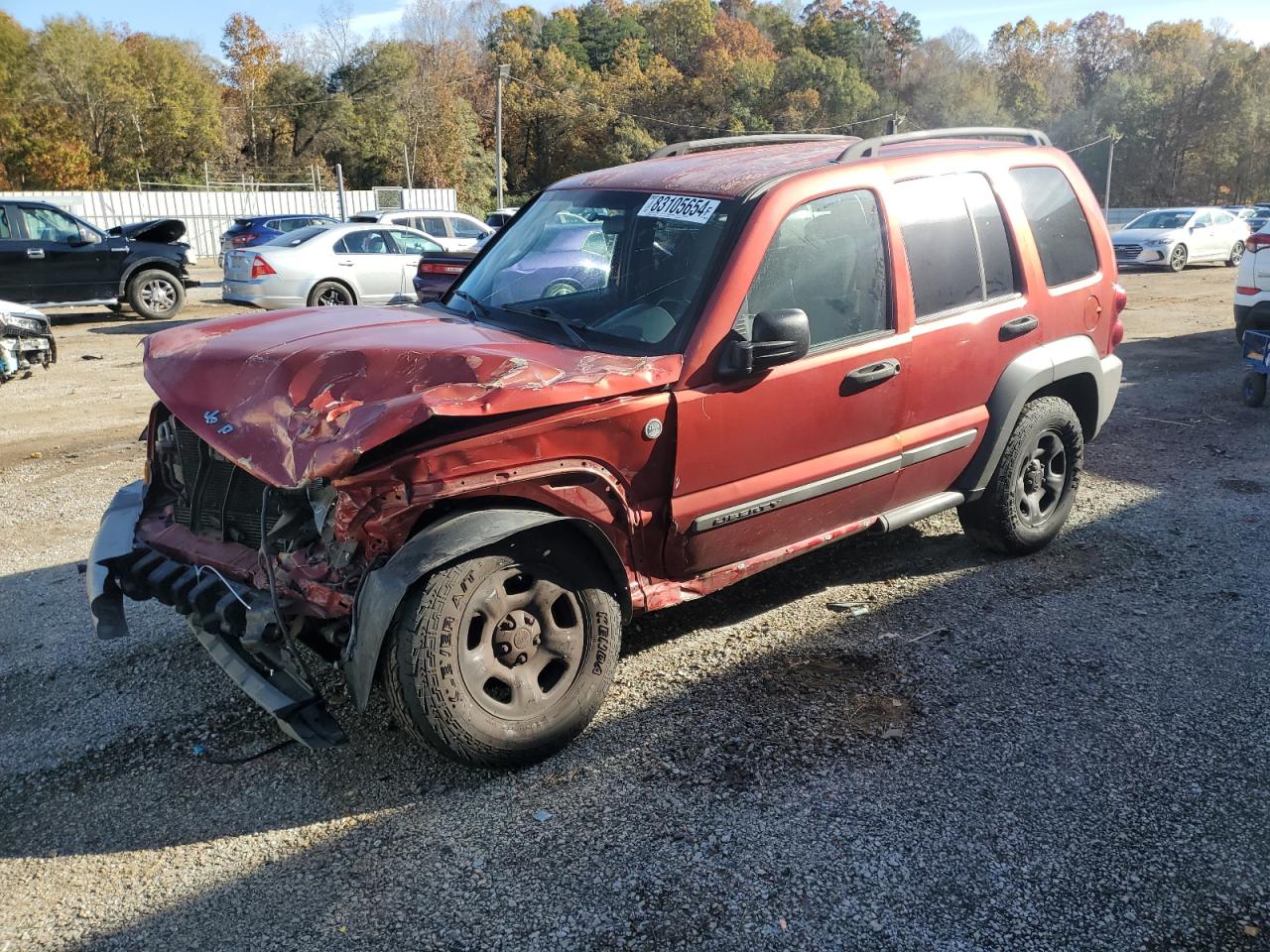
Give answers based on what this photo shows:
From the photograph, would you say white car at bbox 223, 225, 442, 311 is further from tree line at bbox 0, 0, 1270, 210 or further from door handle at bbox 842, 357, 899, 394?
tree line at bbox 0, 0, 1270, 210

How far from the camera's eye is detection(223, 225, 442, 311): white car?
1359 centimetres

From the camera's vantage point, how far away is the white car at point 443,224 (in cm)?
1811

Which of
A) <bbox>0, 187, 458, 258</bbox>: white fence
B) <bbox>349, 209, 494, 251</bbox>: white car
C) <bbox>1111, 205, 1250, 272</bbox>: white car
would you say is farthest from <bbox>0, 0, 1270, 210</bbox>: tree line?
<bbox>349, 209, 494, 251</bbox>: white car

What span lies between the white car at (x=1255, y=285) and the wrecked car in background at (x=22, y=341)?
11.7m

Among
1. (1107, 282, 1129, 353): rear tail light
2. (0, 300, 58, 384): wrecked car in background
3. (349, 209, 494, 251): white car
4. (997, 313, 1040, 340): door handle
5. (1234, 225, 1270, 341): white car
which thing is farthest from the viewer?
(349, 209, 494, 251): white car

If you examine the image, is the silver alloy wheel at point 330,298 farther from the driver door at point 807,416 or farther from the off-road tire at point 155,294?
the driver door at point 807,416

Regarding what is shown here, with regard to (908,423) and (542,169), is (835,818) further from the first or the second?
(542,169)

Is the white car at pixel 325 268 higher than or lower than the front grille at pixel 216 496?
higher

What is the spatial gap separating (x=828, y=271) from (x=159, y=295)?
47.5 feet

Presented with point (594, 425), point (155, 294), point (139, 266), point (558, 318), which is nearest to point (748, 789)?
point (594, 425)

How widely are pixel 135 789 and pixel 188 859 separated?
0.48 m

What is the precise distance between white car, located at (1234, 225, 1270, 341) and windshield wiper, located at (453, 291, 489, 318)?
297 inches

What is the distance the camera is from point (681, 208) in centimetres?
392

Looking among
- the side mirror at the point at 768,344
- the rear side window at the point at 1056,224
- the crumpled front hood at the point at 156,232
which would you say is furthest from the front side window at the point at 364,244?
the side mirror at the point at 768,344
